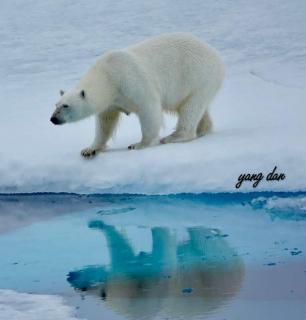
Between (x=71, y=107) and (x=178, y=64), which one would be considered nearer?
(x=71, y=107)

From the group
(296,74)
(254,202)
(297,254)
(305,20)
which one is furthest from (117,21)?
(297,254)

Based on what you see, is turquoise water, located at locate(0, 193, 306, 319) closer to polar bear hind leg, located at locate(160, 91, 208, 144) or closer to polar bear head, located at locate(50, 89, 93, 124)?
polar bear head, located at locate(50, 89, 93, 124)

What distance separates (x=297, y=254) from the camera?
15.1 feet

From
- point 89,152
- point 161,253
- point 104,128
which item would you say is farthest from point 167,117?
point 161,253

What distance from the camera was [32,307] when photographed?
13.2ft

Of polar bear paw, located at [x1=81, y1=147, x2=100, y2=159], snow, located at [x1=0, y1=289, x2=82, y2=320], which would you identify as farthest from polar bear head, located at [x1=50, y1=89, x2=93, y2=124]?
snow, located at [x1=0, y1=289, x2=82, y2=320]

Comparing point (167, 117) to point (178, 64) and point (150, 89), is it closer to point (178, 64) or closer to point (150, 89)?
point (178, 64)

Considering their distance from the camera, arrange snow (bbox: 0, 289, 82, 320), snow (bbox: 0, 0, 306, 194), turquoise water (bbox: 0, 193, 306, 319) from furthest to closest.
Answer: snow (bbox: 0, 0, 306, 194) < turquoise water (bbox: 0, 193, 306, 319) < snow (bbox: 0, 289, 82, 320)

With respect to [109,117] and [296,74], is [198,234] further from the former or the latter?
[296,74]

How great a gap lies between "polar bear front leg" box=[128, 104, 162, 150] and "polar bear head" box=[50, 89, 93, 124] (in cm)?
39

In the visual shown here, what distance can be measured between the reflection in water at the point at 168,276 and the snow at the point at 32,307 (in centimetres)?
20

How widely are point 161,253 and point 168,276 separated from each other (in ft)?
1.42

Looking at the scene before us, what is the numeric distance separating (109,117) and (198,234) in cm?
163

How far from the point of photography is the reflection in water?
397 cm
